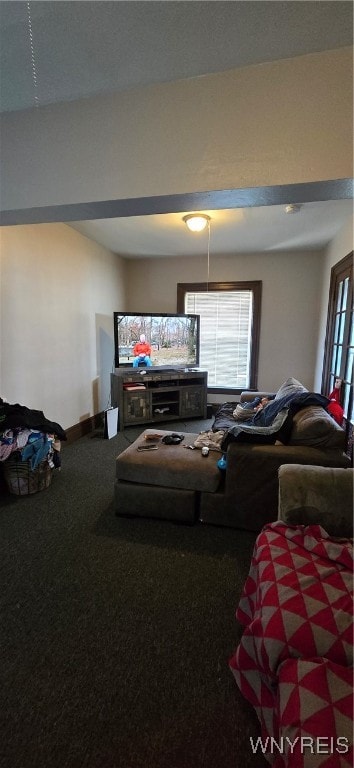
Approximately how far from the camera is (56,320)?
10.9 feet

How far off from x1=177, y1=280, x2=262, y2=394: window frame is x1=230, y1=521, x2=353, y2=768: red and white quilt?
12.3ft

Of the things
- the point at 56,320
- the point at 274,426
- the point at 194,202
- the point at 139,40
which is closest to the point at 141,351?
the point at 56,320

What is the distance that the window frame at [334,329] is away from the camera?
9.50 ft

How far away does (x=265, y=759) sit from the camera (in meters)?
0.97

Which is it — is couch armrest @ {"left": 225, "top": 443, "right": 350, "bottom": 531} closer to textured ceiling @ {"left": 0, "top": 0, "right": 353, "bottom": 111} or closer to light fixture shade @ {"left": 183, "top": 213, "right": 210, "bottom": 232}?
Result: textured ceiling @ {"left": 0, "top": 0, "right": 353, "bottom": 111}

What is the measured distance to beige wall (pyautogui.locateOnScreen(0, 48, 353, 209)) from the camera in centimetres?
121

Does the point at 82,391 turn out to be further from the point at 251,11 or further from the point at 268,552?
the point at 251,11

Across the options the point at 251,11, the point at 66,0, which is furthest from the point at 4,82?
the point at 251,11

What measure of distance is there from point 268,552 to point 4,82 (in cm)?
228

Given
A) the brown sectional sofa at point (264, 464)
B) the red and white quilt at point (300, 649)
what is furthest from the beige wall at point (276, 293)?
the red and white quilt at point (300, 649)

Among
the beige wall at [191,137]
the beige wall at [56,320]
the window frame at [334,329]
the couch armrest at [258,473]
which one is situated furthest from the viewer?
the window frame at [334,329]

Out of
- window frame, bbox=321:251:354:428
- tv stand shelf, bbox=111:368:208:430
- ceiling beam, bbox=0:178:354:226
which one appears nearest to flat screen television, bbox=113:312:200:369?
tv stand shelf, bbox=111:368:208:430

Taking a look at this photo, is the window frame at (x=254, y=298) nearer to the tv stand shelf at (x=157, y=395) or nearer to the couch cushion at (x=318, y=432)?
the tv stand shelf at (x=157, y=395)

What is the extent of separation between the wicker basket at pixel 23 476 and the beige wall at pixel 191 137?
1780mm
